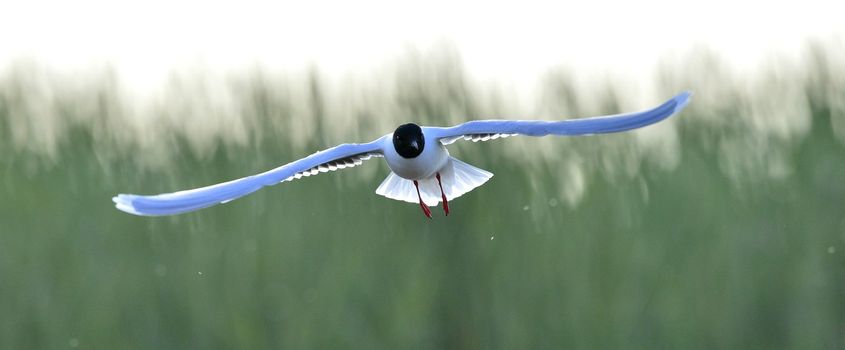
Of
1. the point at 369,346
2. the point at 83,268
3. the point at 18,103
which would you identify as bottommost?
the point at 369,346

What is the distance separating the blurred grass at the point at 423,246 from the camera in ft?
20.7

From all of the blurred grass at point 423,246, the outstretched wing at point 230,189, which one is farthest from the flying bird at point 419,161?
the blurred grass at point 423,246

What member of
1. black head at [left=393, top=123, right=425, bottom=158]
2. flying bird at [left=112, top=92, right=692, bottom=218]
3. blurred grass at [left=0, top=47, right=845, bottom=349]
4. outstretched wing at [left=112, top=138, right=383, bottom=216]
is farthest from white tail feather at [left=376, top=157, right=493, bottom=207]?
blurred grass at [left=0, top=47, right=845, bottom=349]

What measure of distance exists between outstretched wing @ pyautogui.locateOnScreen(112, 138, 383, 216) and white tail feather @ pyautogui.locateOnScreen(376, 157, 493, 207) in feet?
0.63

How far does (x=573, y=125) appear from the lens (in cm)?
391

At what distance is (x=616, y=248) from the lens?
648cm

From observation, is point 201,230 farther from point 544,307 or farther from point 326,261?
point 544,307

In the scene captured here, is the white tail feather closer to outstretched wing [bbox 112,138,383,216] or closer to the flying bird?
the flying bird

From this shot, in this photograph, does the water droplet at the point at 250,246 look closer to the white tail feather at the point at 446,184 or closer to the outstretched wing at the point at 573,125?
the white tail feather at the point at 446,184

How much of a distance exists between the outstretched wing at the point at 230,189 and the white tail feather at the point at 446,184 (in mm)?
192

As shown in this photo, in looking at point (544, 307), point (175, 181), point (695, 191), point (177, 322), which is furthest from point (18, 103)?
point (695, 191)

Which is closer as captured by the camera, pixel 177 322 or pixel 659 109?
pixel 659 109

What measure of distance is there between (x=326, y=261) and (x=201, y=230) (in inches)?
19.9

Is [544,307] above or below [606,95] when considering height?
below
